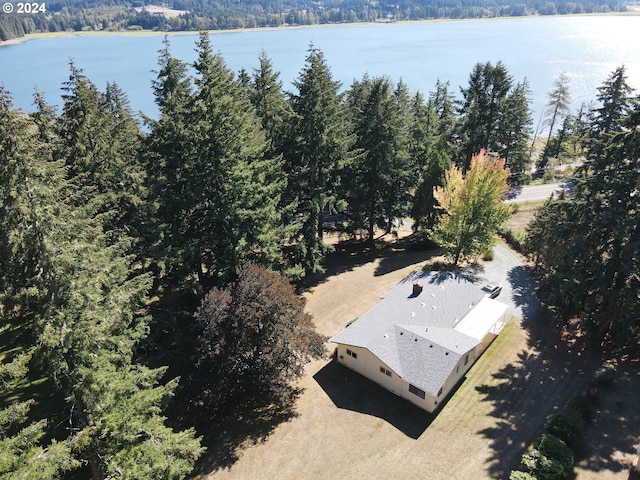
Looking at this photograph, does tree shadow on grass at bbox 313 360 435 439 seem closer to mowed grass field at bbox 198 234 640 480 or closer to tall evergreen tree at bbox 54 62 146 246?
mowed grass field at bbox 198 234 640 480

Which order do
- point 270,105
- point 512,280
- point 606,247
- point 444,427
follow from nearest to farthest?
point 444,427 < point 606,247 < point 512,280 < point 270,105

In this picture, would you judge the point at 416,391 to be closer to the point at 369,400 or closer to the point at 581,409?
the point at 369,400

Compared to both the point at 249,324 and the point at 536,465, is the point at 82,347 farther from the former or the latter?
the point at 536,465

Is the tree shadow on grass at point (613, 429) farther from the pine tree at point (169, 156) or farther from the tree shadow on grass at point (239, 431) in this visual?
the pine tree at point (169, 156)

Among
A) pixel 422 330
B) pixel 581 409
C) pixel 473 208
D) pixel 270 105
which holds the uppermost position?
pixel 270 105

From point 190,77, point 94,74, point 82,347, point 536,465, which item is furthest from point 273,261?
point 94,74

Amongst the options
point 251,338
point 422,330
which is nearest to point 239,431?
point 251,338

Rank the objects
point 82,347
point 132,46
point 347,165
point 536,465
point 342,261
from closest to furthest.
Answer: point 82,347 → point 536,465 → point 347,165 → point 342,261 → point 132,46
